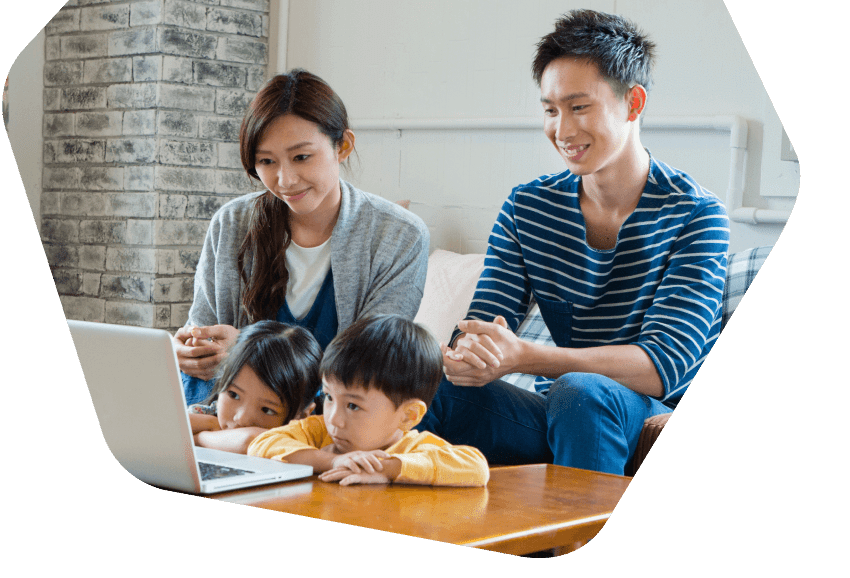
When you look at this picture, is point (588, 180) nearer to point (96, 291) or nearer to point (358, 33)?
point (358, 33)

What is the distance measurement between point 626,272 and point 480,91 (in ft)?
1.07

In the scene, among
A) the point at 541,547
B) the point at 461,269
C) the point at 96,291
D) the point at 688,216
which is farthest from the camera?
the point at 96,291

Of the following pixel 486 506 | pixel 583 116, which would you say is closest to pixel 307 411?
pixel 486 506

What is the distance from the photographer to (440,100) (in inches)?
61.8

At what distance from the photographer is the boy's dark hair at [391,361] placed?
4.72ft

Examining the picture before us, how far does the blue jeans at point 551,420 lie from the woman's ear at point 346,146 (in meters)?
0.36

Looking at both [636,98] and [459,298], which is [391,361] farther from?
[636,98]

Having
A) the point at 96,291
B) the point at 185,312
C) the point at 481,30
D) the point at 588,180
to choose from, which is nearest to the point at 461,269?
the point at 588,180

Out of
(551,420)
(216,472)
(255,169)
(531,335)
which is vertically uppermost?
(255,169)

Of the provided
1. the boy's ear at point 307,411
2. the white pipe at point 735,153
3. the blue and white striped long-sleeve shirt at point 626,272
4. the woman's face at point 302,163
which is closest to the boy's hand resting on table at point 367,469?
the boy's ear at point 307,411

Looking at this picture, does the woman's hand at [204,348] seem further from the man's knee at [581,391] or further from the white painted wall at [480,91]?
the man's knee at [581,391]

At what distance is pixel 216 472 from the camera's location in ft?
4.90

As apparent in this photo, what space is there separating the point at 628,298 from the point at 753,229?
17cm

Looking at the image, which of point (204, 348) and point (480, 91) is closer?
point (480, 91)
